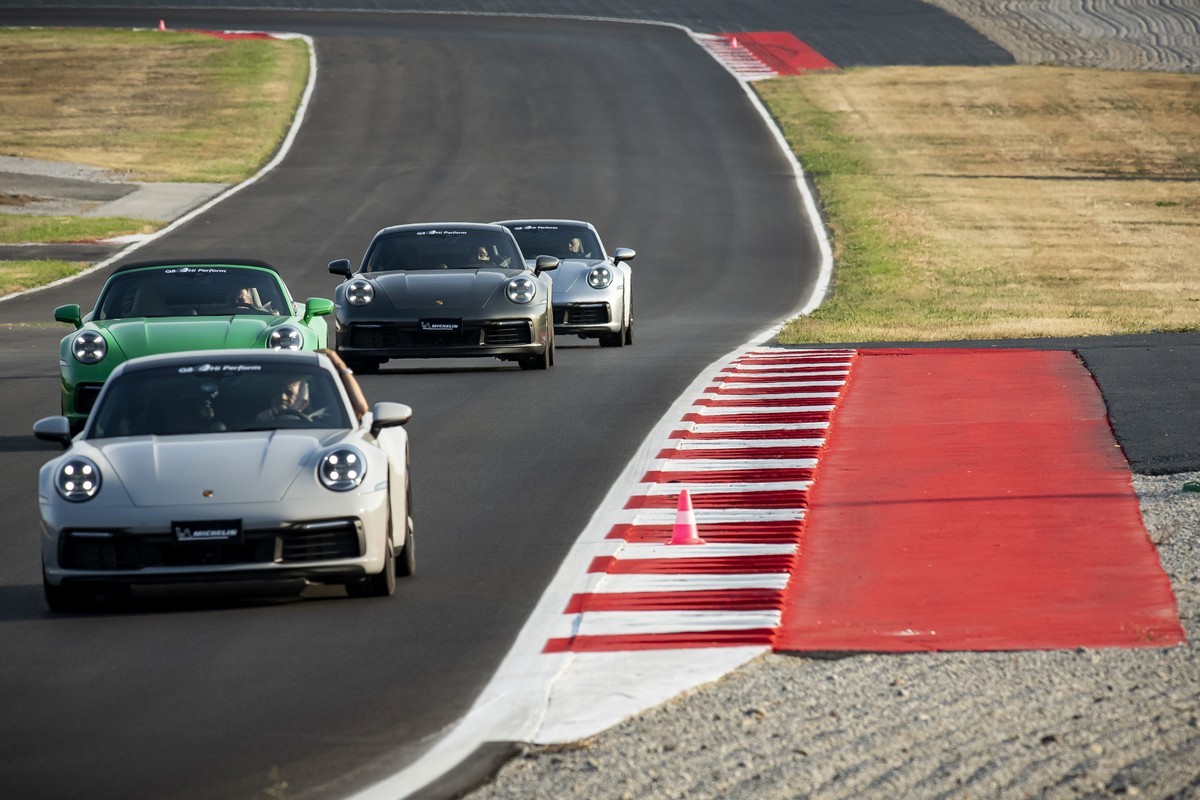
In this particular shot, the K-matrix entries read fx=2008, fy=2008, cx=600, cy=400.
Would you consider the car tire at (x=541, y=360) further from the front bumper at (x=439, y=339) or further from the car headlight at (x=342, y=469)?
the car headlight at (x=342, y=469)

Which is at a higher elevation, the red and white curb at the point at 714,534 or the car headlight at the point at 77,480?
the car headlight at the point at 77,480

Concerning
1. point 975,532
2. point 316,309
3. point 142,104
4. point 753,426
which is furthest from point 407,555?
point 142,104

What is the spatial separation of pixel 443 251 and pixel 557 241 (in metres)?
3.55

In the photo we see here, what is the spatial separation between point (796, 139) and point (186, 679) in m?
44.6

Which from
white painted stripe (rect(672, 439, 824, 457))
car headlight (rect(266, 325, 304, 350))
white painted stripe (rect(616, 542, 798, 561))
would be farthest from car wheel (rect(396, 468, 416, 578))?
car headlight (rect(266, 325, 304, 350))

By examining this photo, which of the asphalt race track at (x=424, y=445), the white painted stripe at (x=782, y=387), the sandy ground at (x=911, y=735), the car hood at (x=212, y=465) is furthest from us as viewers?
the white painted stripe at (x=782, y=387)

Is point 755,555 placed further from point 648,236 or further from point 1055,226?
point 1055,226

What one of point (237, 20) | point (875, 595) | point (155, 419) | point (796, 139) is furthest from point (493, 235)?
point (237, 20)

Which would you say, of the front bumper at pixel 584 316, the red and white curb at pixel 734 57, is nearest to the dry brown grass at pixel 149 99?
the red and white curb at pixel 734 57

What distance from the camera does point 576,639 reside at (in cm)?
843

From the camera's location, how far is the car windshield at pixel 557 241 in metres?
23.6

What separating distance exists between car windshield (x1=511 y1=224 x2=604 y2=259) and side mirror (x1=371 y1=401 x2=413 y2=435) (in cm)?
1359

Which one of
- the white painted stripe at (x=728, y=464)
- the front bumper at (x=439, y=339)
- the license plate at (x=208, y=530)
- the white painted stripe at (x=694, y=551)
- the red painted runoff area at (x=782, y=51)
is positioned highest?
the license plate at (x=208, y=530)

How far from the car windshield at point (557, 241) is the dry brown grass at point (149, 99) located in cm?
2393
